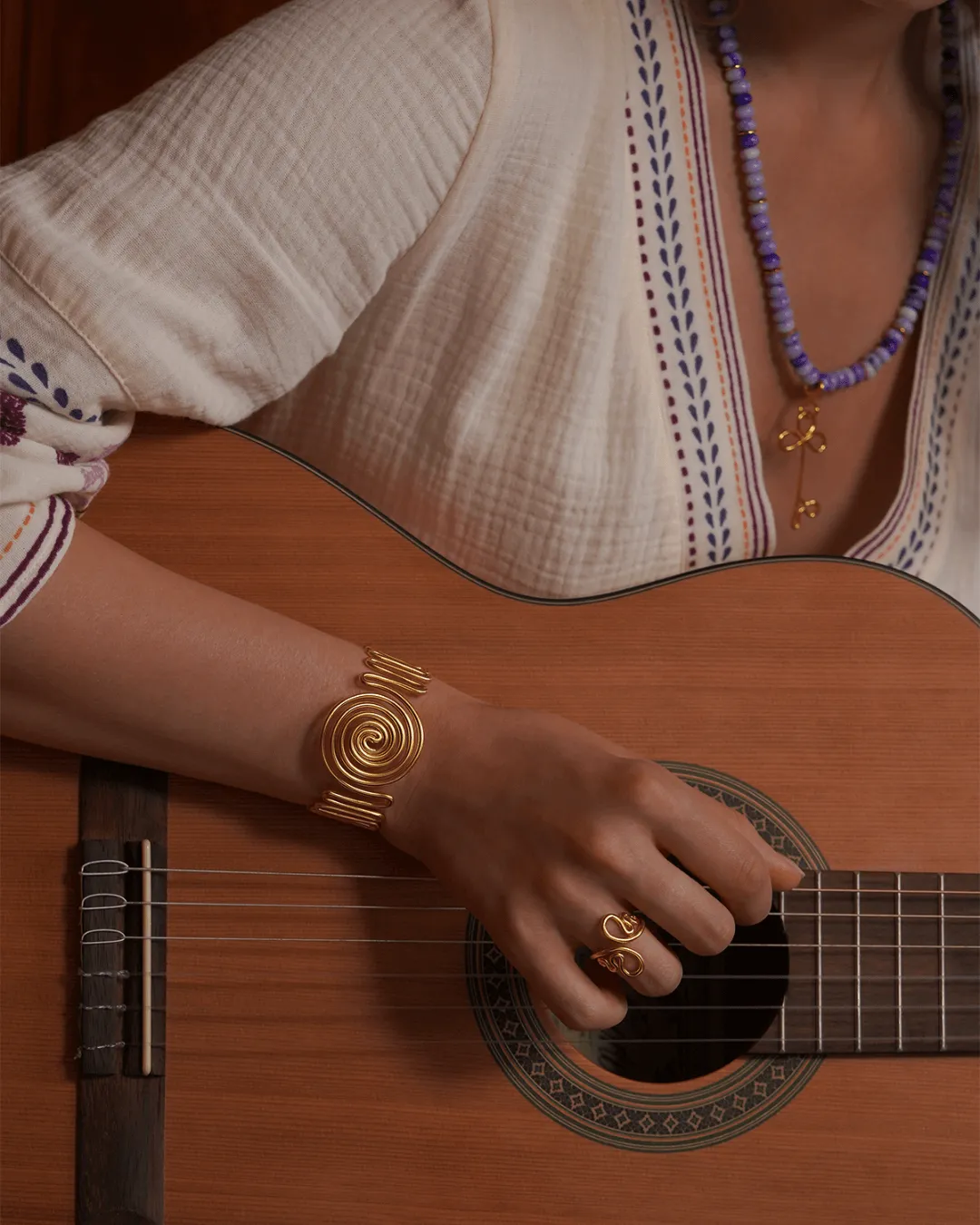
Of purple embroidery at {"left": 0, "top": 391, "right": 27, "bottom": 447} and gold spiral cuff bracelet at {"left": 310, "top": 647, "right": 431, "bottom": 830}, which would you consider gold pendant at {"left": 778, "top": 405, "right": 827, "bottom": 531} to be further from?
purple embroidery at {"left": 0, "top": 391, "right": 27, "bottom": 447}

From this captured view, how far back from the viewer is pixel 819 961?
33.0 inches

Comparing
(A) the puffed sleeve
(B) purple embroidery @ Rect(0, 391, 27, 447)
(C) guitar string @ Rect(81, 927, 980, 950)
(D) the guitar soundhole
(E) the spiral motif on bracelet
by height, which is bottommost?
Answer: (D) the guitar soundhole

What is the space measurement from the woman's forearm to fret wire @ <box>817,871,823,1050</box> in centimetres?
37

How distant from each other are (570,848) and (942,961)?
1.03ft

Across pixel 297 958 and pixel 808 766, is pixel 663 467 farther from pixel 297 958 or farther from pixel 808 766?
pixel 297 958

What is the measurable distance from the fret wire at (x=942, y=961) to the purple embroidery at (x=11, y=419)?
71 centimetres

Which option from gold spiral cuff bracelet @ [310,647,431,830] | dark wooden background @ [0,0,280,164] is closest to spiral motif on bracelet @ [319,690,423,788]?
gold spiral cuff bracelet @ [310,647,431,830]

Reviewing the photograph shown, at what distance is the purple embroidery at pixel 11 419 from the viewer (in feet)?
2.32

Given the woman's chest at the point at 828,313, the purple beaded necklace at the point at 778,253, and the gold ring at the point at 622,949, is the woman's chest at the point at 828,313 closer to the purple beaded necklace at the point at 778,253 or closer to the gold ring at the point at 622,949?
the purple beaded necklace at the point at 778,253

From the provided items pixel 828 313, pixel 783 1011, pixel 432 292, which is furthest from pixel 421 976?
pixel 828 313

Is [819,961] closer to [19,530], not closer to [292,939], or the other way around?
[292,939]

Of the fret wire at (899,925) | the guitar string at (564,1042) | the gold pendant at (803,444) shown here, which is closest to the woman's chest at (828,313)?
the gold pendant at (803,444)

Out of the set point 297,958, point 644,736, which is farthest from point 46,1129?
point 644,736

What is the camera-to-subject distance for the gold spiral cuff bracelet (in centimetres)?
78
